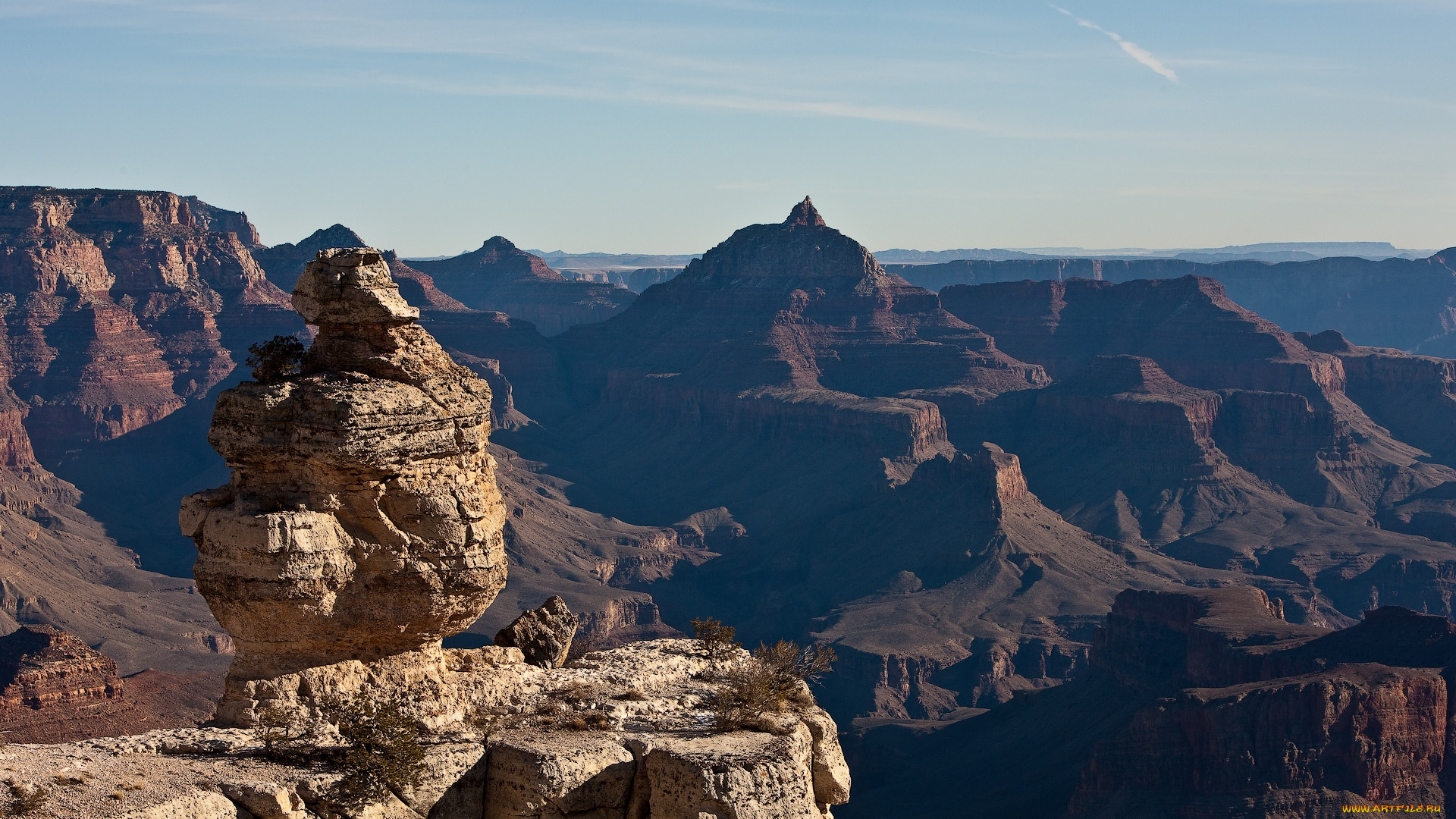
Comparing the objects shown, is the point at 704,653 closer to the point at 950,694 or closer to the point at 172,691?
the point at 172,691

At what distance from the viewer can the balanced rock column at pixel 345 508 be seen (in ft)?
76.3

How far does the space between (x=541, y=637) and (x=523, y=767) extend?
23.0 feet

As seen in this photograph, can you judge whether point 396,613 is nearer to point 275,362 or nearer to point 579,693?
point 579,693

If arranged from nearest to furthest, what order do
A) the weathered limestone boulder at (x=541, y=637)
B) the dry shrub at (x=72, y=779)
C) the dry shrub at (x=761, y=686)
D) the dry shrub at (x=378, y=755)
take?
1. the dry shrub at (x=72, y=779)
2. the dry shrub at (x=378, y=755)
3. the dry shrub at (x=761, y=686)
4. the weathered limestone boulder at (x=541, y=637)

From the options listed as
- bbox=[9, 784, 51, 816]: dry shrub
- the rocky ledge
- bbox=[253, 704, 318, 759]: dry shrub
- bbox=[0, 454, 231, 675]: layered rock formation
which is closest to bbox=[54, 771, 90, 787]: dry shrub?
the rocky ledge

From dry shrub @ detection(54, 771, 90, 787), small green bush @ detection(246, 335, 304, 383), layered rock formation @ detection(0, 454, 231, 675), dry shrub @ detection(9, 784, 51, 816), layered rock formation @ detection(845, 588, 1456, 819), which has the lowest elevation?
layered rock formation @ detection(0, 454, 231, 675)

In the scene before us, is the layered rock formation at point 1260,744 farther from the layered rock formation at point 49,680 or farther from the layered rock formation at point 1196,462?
the layered rock formation at point 1196,462

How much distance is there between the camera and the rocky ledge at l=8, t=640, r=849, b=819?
20344 millimetres

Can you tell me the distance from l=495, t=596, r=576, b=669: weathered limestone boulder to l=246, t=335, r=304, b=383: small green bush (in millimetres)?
6734

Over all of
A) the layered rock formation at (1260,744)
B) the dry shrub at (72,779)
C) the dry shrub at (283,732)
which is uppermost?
the dry shrub at (72,779)

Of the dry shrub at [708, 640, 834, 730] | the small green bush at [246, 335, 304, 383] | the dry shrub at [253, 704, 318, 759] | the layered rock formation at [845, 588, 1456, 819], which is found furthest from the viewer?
the layered rock formation at [845, 588, 1456, 819]

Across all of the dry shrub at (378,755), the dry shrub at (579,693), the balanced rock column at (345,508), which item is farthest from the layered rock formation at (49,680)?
the dry shrub at (378,755)

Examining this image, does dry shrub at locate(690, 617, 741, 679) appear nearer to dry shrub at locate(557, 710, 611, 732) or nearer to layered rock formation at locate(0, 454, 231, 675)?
dry shrub at locate(557, 710, 611, 732)

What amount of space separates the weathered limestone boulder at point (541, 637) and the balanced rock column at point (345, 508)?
438cm
